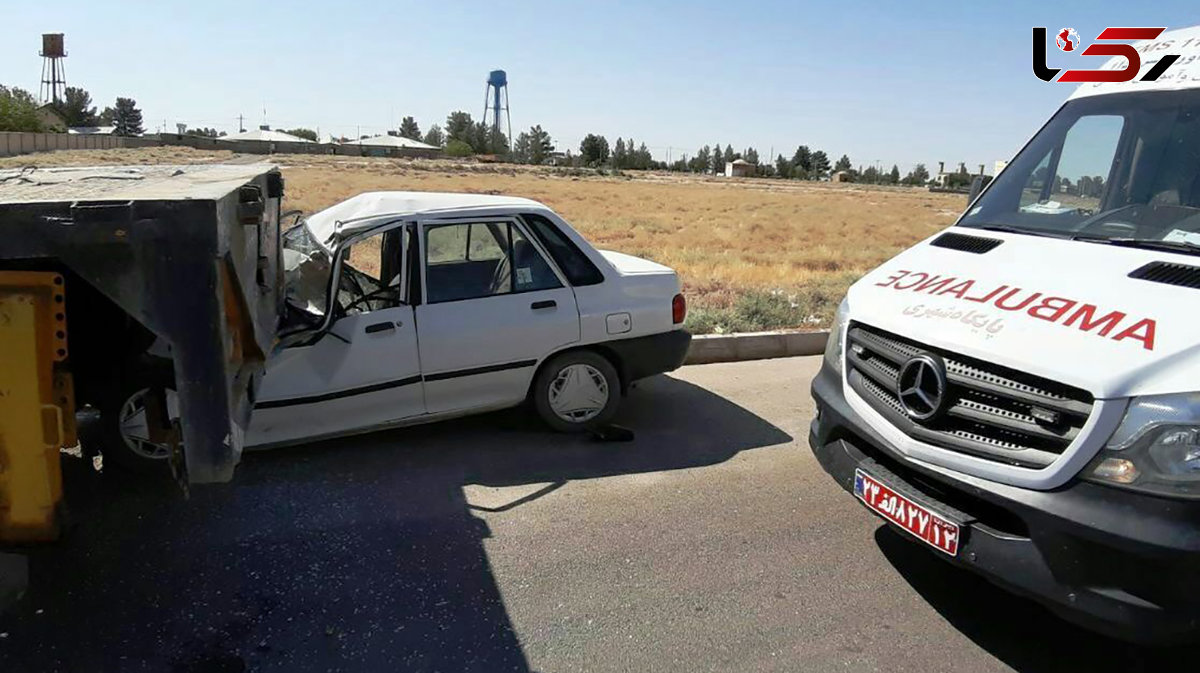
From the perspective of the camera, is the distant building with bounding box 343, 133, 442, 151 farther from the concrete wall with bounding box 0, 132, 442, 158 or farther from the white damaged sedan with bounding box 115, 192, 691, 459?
the white damaged sedan with bounding box 115, 192, 691, 459

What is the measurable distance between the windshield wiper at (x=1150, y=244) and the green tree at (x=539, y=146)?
104 metres

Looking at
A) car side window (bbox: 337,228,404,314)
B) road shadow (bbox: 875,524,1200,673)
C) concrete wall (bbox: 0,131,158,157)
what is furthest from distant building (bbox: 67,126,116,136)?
road shadow (bbox: 875,524,1200,673)

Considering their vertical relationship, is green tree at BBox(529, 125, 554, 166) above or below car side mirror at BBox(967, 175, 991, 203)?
above

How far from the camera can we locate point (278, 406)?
444cm

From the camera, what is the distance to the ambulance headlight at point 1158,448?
240cm

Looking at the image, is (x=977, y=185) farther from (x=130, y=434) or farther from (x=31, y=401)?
(x=130, y=434)

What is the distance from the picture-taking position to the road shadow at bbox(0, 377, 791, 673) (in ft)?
9.75

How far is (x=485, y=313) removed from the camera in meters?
4.93

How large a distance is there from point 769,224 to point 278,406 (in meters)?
24.6

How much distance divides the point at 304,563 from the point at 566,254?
2506 millimetres

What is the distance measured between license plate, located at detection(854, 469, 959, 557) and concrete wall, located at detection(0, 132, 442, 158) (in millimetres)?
61955

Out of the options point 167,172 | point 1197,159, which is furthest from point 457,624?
point 1197,159

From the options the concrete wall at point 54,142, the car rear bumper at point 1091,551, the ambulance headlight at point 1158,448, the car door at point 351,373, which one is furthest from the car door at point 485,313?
the concrete wall at point 54,142

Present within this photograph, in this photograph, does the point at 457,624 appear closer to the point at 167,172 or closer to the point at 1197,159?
the point at 167,172
